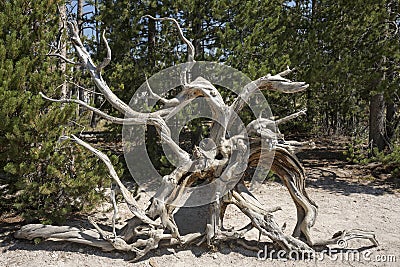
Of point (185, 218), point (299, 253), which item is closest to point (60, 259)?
point (185, 218)

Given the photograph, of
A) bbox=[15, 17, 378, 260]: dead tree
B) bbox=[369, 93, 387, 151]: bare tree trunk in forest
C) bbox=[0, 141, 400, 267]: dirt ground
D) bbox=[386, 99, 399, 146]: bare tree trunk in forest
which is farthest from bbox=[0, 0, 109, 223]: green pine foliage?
bbox=[386, 99, 399, 146]: bare tree trunk in forest

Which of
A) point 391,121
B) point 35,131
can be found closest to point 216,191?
point 35,131

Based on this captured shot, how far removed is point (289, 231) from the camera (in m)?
4.35

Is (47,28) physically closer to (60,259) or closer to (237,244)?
(60,259)

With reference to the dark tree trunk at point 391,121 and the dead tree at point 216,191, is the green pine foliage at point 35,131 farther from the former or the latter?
the dark tree trunk at point 391,121

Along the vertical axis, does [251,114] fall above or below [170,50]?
below

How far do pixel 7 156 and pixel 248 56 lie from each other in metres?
4.01

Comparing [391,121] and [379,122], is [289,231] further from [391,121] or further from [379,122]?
[391,121]

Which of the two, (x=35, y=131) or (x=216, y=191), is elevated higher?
(x=35, y=131)

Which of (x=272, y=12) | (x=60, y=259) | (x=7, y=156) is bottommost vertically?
(x=60, y=259)

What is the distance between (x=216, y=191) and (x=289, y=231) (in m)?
1.20

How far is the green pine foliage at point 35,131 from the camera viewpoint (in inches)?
138

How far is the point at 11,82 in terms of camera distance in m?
3.51

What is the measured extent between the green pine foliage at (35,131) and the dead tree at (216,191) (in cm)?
24
